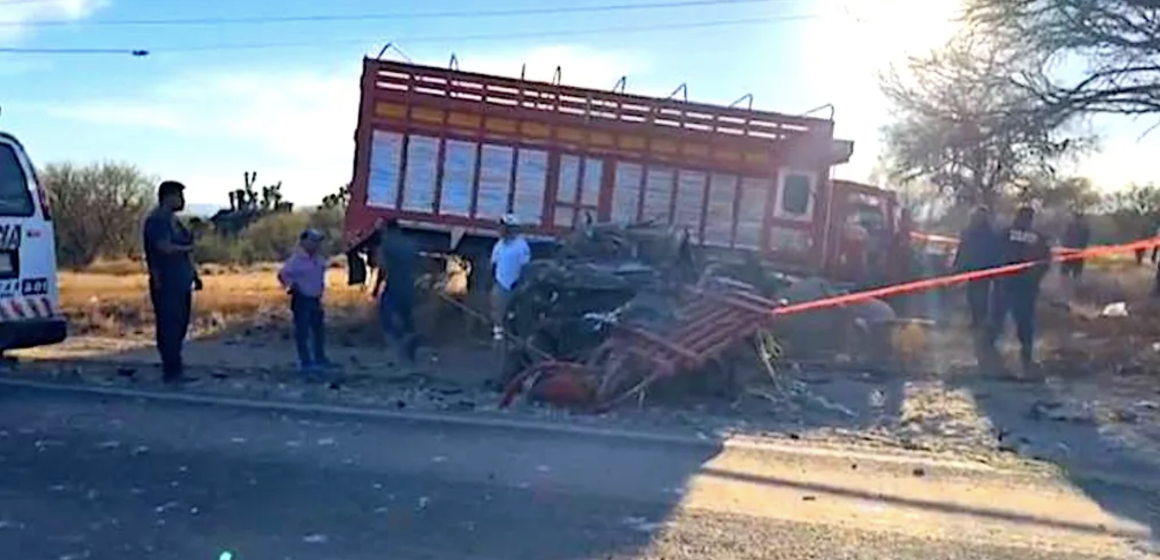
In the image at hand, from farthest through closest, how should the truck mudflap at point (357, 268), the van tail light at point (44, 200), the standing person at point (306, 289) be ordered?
the truck mudflap at point (357, 268) → the standing person at point (306, 289) → the van tail light at point (44, 200)

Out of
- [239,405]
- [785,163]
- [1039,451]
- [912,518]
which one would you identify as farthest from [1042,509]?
[785,163]

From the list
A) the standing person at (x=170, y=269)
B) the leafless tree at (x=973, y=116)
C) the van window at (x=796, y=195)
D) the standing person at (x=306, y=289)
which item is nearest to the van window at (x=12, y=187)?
the standing person at (x=170, y=269)

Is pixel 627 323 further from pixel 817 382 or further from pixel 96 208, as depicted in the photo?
pixel 96 208

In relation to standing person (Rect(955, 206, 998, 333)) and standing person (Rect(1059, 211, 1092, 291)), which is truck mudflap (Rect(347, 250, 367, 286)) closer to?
standing person (Rect(955, 206, 998, 333))

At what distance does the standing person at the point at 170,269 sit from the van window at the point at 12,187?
0.99 metres

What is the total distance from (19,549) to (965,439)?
6.50 metres

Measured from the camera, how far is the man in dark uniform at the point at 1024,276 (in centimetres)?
1434

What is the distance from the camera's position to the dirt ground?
995cm

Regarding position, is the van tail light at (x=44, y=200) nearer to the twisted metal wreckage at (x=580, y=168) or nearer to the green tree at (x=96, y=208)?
the twisted metal wreckage at (x=580, y=168)

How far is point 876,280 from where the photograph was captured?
19.1 m

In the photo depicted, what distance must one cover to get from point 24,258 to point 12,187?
1.92 feet

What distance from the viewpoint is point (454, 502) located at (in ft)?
22.7

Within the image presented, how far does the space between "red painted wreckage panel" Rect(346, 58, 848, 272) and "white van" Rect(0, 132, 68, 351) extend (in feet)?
21.2

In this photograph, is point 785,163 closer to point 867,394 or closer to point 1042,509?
point 867,394
